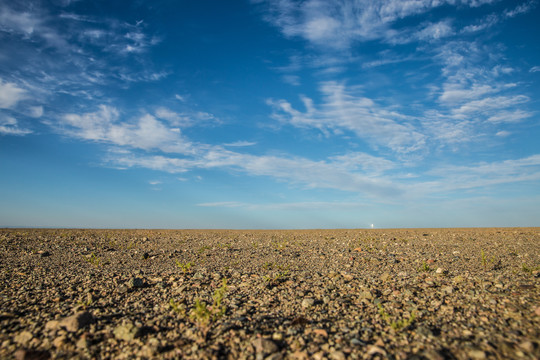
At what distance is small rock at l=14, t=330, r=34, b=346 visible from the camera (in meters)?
3.95

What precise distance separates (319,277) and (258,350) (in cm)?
366

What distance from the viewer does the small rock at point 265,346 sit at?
143 inches

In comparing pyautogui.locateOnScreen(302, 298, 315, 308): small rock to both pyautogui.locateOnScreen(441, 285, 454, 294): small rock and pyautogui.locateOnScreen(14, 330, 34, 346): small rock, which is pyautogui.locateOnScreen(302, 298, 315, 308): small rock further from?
pyautogui.locateOnScreen(14, 330, 34, 346): small rock

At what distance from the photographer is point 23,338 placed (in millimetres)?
4004

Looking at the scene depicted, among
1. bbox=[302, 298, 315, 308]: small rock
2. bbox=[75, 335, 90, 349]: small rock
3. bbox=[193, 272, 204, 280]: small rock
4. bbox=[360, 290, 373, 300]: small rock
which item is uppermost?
bbox=[193, 272, 204, 280]: small rock

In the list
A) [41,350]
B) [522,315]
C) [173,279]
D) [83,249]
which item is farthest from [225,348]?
[83,249]

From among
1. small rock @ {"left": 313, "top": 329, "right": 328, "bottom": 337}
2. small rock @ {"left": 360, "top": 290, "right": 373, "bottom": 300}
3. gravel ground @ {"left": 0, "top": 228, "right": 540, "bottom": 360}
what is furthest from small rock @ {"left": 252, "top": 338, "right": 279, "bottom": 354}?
small rock @ {"left": 360, "top": 290, "right": 373, "bottom": 300}

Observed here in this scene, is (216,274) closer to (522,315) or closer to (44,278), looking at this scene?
(44,278)

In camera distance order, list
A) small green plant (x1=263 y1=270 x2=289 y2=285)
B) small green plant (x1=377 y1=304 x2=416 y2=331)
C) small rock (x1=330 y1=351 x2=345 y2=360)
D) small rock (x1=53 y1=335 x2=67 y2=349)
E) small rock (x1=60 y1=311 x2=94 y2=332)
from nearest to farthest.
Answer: small rock (x1=330 y1=351 x2=345 y2=360) < small rock (x1=53 y1=335 x2=67 y2=349) < small green plant (x1=377 y1=304 x2=416 y2=331) < small rock (x1=60 y1=311 x2=94 y2=332) < small green plant (x1=263 y1=270 x2=289 y2=285)

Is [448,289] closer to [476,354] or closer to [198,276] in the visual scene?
[476,354]

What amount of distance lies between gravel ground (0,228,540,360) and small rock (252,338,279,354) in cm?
2

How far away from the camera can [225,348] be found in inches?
146

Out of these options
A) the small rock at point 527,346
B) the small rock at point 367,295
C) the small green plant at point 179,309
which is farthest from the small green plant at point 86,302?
the small rock at point 527,346

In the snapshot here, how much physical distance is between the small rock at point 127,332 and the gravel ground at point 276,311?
0.05 ft
